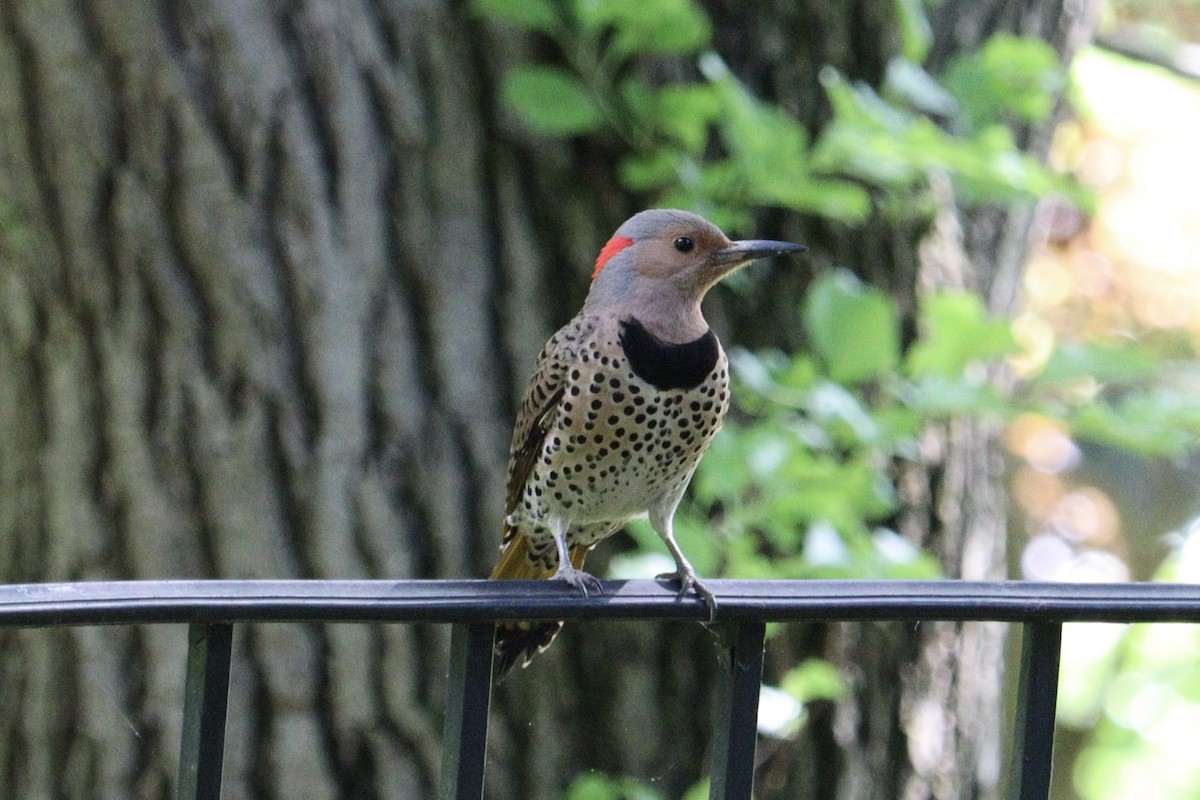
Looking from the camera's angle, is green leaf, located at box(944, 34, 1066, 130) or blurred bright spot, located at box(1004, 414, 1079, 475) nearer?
green leaf, located at box(944, 34, 1066, 130)

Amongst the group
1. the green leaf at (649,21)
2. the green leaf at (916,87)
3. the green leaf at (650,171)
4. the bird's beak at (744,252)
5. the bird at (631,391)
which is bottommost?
the bird at (631,391)

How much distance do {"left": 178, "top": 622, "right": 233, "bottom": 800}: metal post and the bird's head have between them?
1.27 meters

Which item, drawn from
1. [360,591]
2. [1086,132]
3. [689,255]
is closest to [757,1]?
[689,255]

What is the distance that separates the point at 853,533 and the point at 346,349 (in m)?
1.18

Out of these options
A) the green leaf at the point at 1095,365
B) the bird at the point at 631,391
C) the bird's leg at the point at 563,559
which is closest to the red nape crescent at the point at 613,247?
the bird at the point at 631,391

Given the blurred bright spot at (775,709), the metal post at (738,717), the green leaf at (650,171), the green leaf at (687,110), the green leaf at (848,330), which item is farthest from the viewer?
the green leaf at (650,171)

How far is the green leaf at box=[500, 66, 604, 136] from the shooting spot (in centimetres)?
306

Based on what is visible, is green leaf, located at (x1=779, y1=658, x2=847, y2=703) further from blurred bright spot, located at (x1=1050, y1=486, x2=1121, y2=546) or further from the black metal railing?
blurred bright spot, located at (x1=1050, y1=486, x2=1121, y2=546)

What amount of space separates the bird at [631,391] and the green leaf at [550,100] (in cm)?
42

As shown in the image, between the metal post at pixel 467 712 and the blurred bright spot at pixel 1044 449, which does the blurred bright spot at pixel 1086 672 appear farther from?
the metal post at pixel 467 712

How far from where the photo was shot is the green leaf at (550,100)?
3.06 metres

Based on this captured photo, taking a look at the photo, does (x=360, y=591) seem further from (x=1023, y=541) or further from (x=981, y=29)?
(x=1023, y=541)

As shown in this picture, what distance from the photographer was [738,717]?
175cm

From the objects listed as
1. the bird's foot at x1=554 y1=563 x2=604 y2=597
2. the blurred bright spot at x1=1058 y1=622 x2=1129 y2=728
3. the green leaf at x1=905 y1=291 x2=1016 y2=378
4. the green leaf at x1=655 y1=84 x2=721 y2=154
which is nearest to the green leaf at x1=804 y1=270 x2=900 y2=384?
the green leaf at x1=905 y1=291 x2=1016 y2=378
